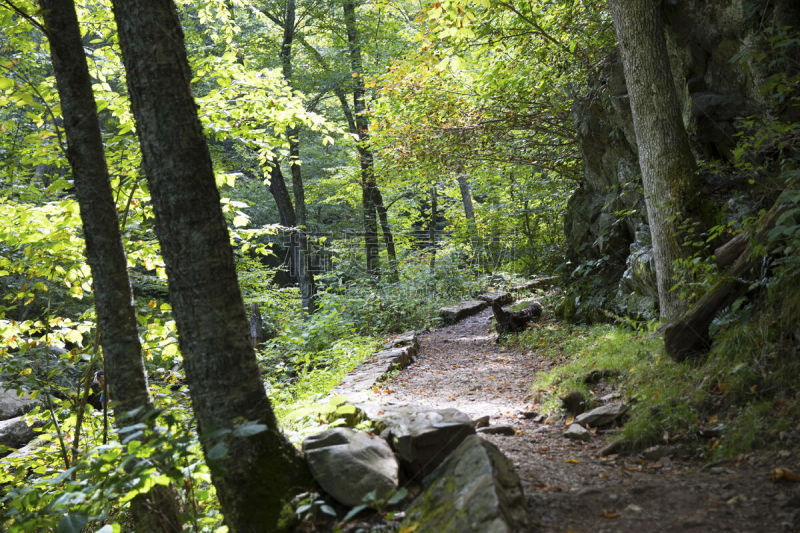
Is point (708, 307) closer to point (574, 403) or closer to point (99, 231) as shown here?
point (574, 403)

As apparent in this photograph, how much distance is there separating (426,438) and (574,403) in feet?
6.59

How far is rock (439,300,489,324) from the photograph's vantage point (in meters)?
12.4

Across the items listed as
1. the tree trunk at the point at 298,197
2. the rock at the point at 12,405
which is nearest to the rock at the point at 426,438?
the rock at the point at 12,405

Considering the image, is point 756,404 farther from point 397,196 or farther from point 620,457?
point 397,196

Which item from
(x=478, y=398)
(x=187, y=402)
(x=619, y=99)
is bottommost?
(x=478, y=398)

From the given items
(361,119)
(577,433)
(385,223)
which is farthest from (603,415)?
(361,119)

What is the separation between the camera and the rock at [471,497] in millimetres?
2268

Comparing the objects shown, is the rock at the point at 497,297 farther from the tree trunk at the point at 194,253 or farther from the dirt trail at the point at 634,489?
the tree trunk at the point at 194,253

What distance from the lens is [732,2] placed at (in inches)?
227

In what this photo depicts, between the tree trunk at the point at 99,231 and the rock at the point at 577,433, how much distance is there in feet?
9.89

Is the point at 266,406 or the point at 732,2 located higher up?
the point at 732,2

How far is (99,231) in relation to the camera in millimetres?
3744

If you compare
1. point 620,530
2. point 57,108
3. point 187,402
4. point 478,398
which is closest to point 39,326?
point 187,402

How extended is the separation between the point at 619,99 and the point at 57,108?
6919 millimetres
